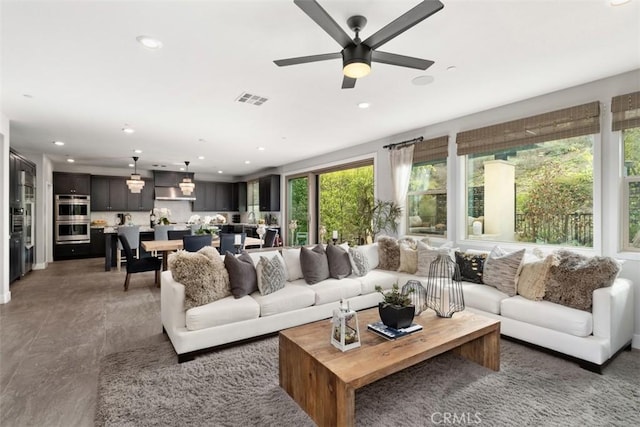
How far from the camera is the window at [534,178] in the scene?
3.39 metres

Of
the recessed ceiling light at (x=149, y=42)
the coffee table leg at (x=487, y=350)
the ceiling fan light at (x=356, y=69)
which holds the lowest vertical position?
the coffee table leg at (x=487, y=350)

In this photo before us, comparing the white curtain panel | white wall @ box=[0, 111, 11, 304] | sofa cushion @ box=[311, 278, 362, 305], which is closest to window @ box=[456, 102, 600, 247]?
the white curtain panel

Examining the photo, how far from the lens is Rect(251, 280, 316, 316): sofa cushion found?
3.07 meters

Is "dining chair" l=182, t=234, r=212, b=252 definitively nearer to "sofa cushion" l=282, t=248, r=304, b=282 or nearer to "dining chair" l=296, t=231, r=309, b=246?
"sofa cushion" l=282, t=248, r=304, b=282

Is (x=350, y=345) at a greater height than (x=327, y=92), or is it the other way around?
(x=327, y=92)

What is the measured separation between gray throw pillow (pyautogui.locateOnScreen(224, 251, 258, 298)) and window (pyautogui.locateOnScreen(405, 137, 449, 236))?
3.04 metres

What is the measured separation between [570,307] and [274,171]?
758 centimetres

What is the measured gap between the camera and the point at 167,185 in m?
9.42

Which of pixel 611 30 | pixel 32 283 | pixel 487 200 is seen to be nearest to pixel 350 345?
pixel 611 30

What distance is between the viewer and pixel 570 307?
2.75 meters

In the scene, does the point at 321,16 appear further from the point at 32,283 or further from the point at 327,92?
the point at 32,283

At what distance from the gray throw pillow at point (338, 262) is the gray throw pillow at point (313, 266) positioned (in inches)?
3.4

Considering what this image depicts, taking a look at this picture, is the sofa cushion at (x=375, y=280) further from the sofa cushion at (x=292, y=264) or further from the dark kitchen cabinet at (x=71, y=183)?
the dark kitchen cabinet at (x=71, y=183)

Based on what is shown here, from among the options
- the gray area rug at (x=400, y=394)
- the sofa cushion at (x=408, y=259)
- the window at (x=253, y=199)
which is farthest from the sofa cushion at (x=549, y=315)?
the window at (x=253, y=199)
